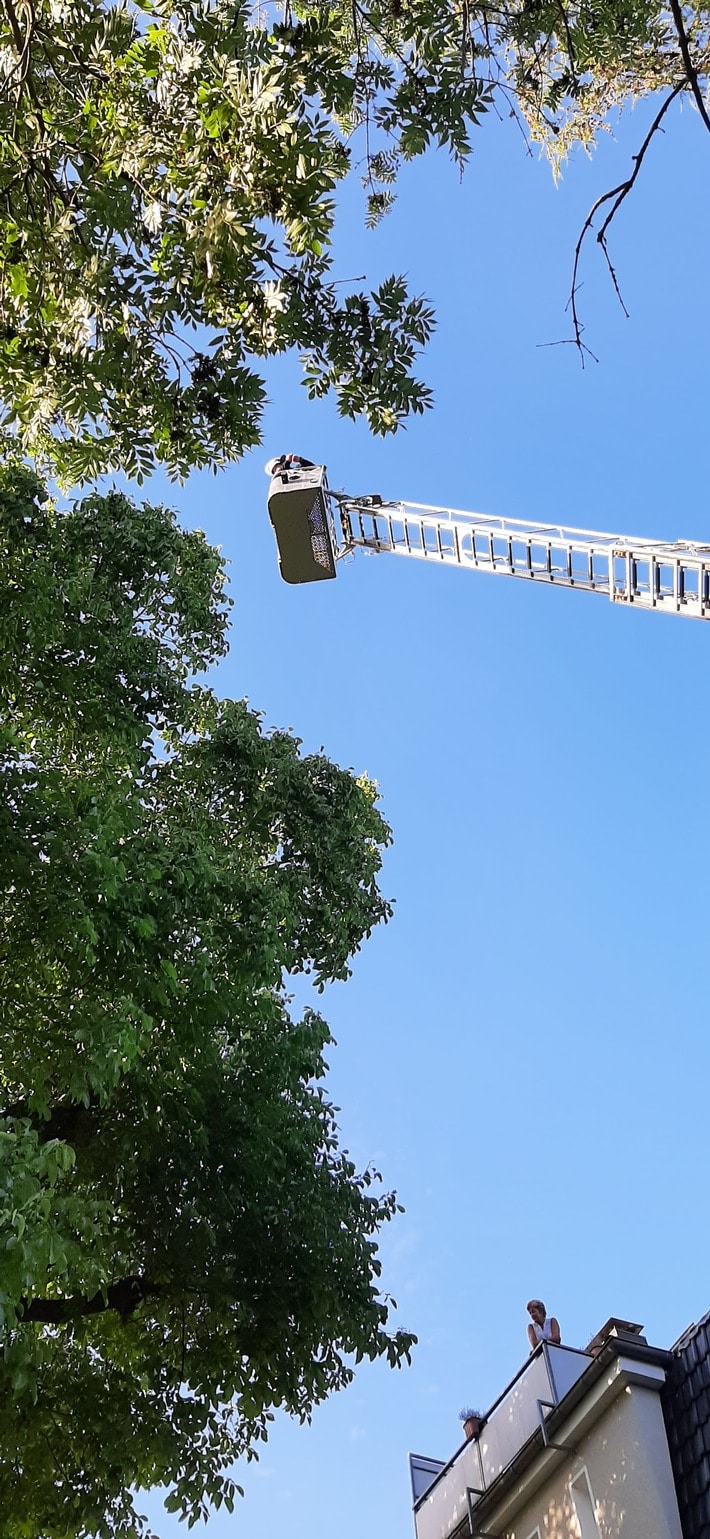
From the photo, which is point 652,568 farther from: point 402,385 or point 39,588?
point 402,385

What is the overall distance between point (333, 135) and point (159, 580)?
21.3ft

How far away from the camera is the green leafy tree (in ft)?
26.5

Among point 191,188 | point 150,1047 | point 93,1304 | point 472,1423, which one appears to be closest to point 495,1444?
point 472,1423

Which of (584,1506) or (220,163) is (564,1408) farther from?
(220,163)

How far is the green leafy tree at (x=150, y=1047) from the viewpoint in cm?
806

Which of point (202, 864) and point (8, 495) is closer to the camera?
point (202, 864)

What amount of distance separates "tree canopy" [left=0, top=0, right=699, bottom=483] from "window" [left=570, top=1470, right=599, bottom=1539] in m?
10.6

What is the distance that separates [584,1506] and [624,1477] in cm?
85

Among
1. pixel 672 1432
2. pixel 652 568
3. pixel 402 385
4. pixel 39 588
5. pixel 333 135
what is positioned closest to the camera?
pixel 333 135

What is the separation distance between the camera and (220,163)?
5.07 meters

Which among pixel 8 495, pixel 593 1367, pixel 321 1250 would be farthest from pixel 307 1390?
pixel 8 495

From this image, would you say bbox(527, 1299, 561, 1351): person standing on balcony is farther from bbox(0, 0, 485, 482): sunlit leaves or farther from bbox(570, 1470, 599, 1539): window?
bbox(0, 0, 485, 482): sunlit leaves

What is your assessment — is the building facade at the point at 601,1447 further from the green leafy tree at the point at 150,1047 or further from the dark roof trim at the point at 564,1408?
the green leafy tree at the point at 150,1047

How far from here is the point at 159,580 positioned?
37.0ft
